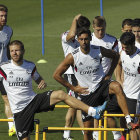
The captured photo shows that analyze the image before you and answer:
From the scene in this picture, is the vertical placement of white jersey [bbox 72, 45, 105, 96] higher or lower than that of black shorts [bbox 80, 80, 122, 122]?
higher

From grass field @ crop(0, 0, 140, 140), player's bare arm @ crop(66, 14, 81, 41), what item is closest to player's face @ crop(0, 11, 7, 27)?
player's bare arm @ crop(66, 14, 81, 41)

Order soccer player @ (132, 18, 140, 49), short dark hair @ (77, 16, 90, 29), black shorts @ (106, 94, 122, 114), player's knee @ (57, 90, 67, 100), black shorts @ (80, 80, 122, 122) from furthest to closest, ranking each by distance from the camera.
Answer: soccer player @ (132, 18, 140, 49)
short dark hair @ (77, 16, 90, 29)
black shorts @ (106, 94, 122, 114)
black shorts @ (80, 80, 122, 122)
player's knee @ (57, 90, 67, 100)

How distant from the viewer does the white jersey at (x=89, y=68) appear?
12.4 meters

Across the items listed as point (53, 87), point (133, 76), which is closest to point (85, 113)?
point (133, 76)

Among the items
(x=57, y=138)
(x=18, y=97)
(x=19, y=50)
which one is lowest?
(x=57, y=138)

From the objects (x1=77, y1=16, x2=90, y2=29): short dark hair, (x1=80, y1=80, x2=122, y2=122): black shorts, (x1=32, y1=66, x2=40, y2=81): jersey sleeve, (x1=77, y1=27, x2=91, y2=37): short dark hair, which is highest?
(x1=77, y1=16, x2=90, y2=29): short dark hair

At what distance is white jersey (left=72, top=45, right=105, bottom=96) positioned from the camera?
12.4 metres

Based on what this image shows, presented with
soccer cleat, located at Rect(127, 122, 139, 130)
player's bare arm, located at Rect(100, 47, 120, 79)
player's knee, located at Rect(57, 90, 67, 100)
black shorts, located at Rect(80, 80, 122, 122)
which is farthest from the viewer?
player's bare arm, located at Rect(100, 47, 120, 79)

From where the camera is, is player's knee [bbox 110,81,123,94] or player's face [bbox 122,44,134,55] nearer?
player's knee [bbox 110,81,123,94]

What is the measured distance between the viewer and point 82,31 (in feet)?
40.1

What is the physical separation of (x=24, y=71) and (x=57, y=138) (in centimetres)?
284

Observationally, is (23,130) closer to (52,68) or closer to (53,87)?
(53,87)

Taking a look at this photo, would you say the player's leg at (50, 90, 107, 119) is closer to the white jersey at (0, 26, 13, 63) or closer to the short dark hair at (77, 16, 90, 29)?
the short dark hair at (77, 16, 90, 29)

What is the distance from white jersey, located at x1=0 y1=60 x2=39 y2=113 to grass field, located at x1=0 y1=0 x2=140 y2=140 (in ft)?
Answer: 29.6
